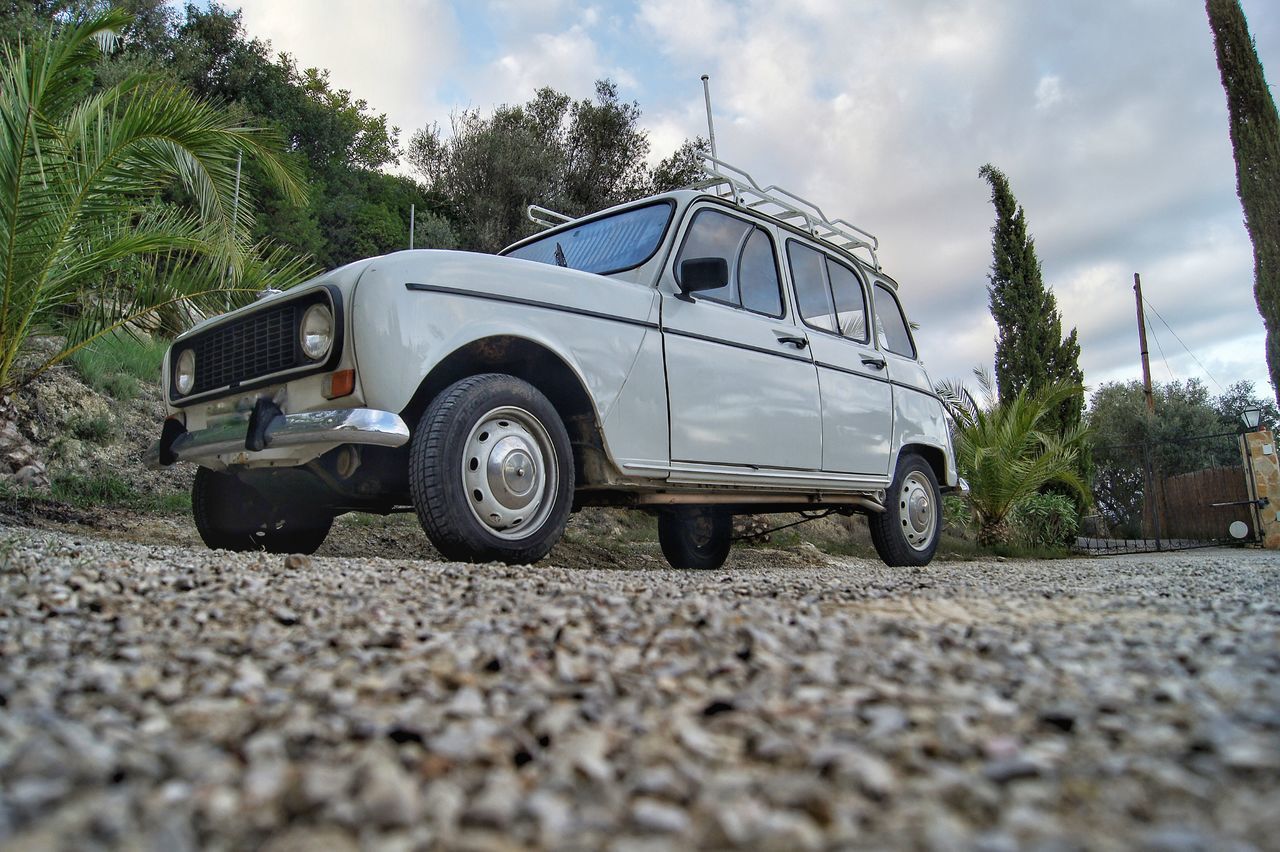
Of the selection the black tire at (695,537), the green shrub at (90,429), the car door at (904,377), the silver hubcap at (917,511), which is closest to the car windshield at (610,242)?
the black tire at (695,537)

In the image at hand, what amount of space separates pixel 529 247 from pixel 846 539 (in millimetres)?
7484

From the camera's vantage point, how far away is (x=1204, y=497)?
13.3m

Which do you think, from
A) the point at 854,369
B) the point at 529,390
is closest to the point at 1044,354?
the point at 854,369

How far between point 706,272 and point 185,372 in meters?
2.56

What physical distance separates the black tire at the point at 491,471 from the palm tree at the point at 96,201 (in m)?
3.42

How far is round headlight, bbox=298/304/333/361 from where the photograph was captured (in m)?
3.22

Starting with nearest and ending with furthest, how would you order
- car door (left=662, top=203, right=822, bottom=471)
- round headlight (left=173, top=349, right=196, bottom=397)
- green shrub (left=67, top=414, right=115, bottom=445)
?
round headlight (left=173, top=349, right=196, bottom=397)
car door (left=662, top=203, right=822, bottom=471)
green shrub (left=67, top=414, right=115, bottom=445)

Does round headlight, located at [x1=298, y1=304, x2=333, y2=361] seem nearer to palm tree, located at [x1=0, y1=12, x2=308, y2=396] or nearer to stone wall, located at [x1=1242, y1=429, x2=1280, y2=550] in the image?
palm tree, located at [x1=0, y1=12, x2=308, y2=396]

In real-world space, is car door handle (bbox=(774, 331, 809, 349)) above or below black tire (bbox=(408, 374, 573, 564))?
above

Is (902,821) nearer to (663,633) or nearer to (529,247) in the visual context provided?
(663,633)

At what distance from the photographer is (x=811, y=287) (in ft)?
17.6

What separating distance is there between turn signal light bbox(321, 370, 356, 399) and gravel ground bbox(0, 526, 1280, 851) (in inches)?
43.0

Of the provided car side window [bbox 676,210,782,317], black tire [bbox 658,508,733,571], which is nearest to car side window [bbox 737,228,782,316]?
car side window [bbox 676,210,782,317]

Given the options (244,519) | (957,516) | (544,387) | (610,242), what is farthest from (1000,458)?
(244,519)
